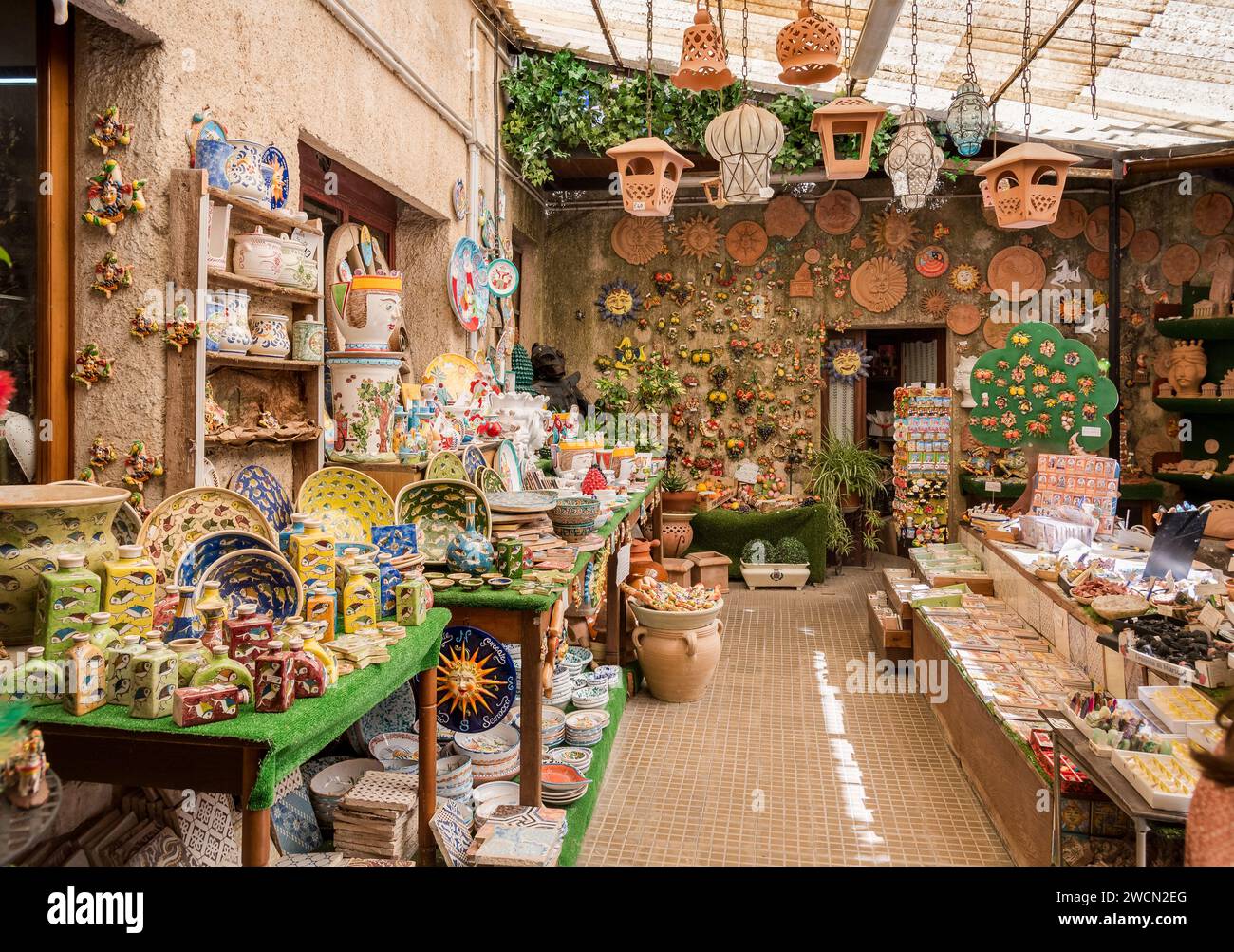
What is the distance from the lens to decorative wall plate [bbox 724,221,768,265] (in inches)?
347

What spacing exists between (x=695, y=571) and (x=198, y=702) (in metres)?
5.78

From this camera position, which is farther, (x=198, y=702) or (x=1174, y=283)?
(x=1174, y=283)

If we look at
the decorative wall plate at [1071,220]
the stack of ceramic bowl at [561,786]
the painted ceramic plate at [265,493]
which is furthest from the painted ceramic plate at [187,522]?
the decorative wall plate at [1071,220]

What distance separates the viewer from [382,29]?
4148 millimetres

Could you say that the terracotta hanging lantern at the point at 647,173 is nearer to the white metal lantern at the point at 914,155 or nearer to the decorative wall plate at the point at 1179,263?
the white metal lantern at the point at 914,155

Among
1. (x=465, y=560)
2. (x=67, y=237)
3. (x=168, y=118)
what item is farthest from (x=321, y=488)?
(x=168, y=118)

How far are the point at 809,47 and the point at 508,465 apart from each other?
2.35 metres

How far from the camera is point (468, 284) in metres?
5.66

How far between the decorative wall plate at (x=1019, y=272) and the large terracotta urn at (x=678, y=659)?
Answer: 570 cm

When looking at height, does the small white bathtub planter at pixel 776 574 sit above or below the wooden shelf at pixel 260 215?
below

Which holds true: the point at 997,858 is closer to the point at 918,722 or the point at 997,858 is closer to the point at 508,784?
the point at 918,722

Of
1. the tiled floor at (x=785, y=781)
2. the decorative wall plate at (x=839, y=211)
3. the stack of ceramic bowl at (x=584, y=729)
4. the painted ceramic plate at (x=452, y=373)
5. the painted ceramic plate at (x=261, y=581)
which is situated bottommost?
the tiled floor at (x=785, y=781)

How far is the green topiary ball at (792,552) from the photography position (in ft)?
25.3

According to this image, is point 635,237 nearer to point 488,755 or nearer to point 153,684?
point 488,755
